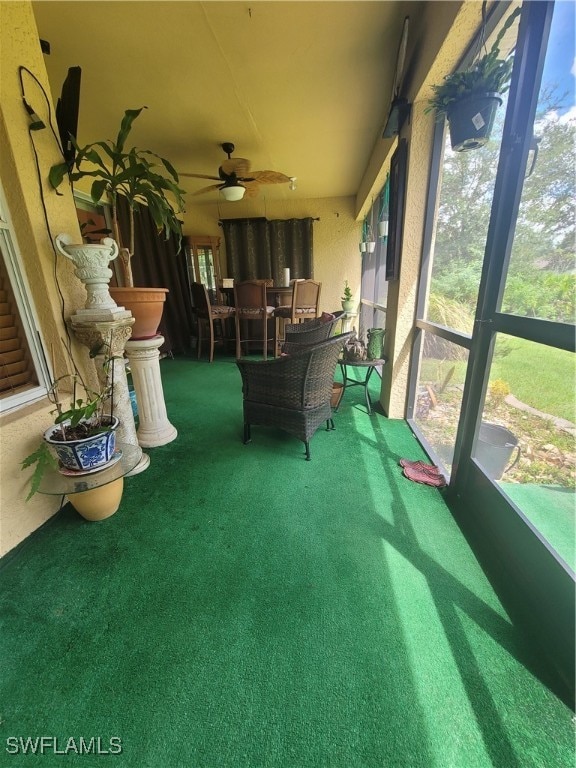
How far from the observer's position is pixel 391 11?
1520mm

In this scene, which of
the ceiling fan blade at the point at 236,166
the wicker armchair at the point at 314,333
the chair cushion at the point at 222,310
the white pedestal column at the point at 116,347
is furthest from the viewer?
the chair cushion at the point at 222,310

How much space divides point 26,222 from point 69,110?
0.59 meters

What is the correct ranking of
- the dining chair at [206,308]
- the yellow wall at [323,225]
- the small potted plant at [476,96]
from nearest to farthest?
the small potted plant at [476,96] → the dining chair at [206,308] → the yellow wall at [323,225]

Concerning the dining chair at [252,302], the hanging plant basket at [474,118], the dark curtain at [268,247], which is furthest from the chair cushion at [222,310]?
the hanging plant basket at [474,118]

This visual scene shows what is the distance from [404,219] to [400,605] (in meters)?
2.13

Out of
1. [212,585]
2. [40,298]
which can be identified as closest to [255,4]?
[40,298]

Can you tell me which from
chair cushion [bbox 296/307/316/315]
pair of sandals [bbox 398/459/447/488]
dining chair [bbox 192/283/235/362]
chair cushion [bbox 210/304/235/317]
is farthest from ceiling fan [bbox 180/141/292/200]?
pair of sandals [bbox 398/459/447/488]

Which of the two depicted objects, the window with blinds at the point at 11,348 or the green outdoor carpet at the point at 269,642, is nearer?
the green outdoor carpet at the point at 269,642

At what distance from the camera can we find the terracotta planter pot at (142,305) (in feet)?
5.66

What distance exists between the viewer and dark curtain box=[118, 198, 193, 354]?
4.14 metres

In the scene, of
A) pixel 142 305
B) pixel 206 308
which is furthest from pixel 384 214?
pixel 142 305

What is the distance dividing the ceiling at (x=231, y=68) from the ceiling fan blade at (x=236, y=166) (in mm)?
196

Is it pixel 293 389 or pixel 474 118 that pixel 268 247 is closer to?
pixel 293 389

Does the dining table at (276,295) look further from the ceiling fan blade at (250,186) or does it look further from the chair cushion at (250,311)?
the ceiling fan blade at (250,186)
